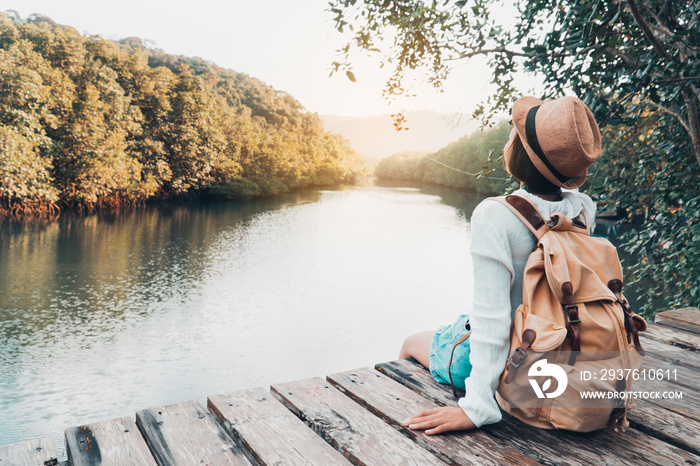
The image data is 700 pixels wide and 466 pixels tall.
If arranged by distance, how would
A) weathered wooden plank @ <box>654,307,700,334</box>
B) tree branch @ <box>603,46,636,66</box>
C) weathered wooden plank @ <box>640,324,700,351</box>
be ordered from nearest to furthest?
weathered wooden plank @ <box>640,324,700,351</box> < weathered wooden plank @ <box>654,307,700,334</box> < tree branch @ <box>603,46,636,66</box>

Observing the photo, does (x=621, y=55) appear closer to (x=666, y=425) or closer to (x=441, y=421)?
(x=666, y=425)

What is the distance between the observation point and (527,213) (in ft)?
4.30

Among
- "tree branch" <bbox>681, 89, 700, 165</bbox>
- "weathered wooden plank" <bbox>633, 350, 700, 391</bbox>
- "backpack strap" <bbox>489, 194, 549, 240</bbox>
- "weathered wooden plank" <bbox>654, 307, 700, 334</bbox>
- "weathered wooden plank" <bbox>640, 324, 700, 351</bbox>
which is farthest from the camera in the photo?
"tree branch" <bbox>681, 89, 700, 165</bbox>

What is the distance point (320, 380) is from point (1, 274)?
8.91 m

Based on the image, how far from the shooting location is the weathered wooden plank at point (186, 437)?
48.8 inches

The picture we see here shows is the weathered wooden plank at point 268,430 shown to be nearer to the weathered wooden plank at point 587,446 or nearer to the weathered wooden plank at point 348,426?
the weathered wooden plank at point 348,426

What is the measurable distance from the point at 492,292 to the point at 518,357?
0.17 meters

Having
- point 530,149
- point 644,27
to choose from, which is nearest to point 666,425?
point 530,149

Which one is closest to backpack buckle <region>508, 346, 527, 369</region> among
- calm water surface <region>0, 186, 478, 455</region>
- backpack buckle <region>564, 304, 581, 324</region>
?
backpack buckle <region>564, 304, 581, 324</region>

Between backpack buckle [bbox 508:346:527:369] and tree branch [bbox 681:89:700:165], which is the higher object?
tree branch [bbox 681:89:700:165]

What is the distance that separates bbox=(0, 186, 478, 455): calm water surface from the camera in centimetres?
510

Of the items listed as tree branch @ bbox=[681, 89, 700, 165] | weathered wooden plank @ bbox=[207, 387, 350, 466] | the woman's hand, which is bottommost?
weathered wooden plank @ bbox=[207, 387, 350, 466]

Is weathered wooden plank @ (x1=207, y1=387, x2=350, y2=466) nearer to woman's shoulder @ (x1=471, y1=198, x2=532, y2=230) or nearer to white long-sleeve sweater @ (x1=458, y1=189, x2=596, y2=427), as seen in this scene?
white long-sleeve sweater @ (x1=458, y1=189, x2=596, y2=427)

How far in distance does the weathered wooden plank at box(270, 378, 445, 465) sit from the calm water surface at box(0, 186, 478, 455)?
3.58 meters
